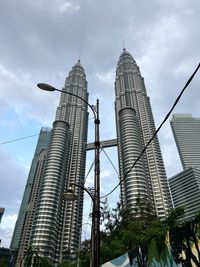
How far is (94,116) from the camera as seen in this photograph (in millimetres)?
9742

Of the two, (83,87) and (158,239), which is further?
(83,87)

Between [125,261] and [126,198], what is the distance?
11093cm

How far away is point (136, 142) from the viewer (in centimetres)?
12519

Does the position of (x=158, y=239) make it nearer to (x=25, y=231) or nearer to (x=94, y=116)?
(x=94, y=116)

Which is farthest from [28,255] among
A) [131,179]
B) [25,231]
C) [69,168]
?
[25,231]

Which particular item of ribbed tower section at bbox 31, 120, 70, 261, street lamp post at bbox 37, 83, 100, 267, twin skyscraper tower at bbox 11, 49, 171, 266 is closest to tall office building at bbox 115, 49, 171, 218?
twin skyscraper tower at bbox 11, 49, 171, 266

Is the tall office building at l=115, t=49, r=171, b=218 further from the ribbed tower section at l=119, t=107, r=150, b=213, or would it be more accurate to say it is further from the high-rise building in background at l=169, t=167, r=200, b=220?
the high-rise building in background at l=169, t=167, r=200, b=220

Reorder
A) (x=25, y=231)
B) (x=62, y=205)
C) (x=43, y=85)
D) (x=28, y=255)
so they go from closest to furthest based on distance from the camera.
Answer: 1. (x=43, y=85)
2. (x=28, y=255)
3. (x=62, y=205)
4. (x=25, y=231)

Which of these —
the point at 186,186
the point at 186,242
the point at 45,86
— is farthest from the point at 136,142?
the point at 186,242

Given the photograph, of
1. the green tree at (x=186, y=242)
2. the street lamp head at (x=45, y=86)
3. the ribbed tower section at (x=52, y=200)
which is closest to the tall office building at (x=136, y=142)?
the ribbed tower section at (x=52, y=200)

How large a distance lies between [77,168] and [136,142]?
102 feet

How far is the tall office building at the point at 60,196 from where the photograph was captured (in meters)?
118

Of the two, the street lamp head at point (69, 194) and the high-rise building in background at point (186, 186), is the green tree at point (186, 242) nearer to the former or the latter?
the street lamp head at point (69, 194)

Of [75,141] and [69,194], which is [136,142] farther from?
[69,194]
